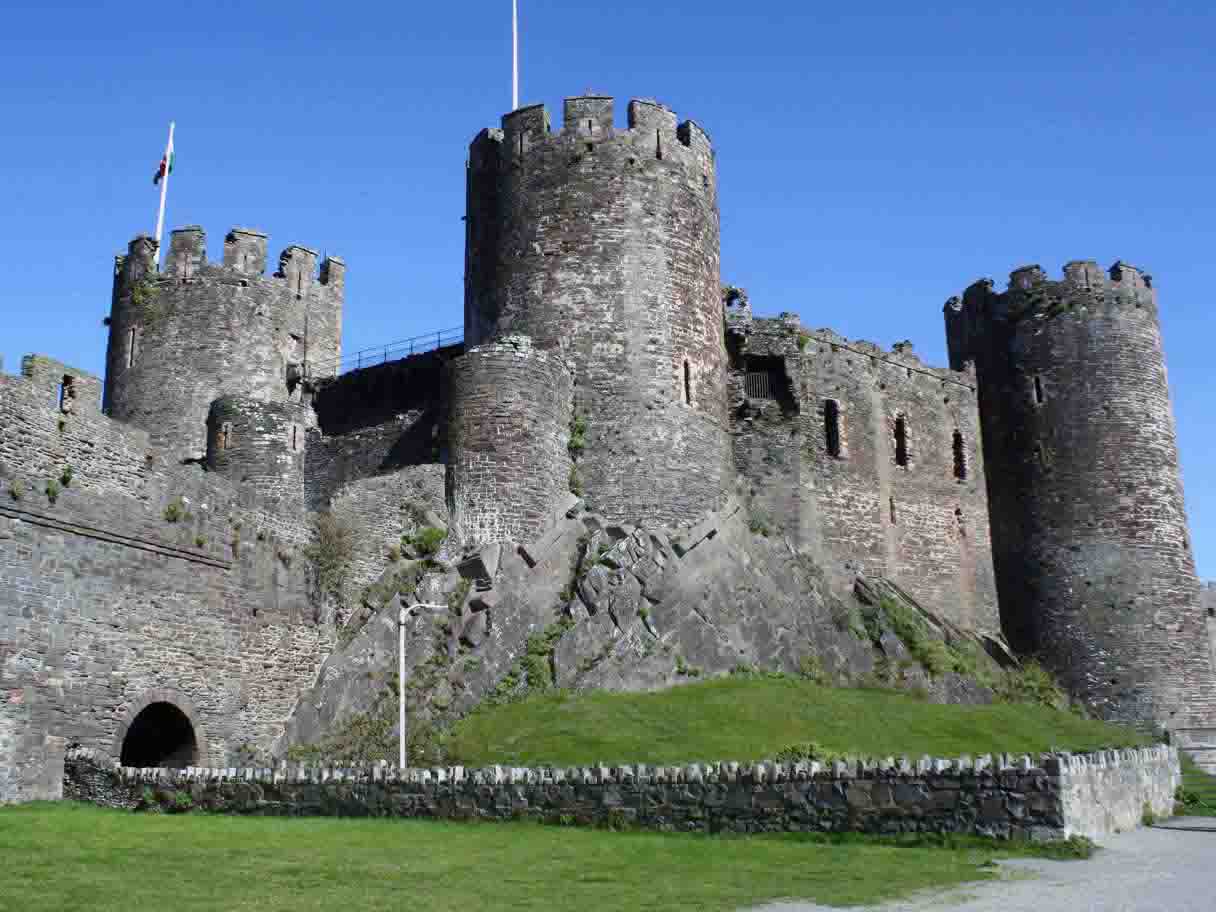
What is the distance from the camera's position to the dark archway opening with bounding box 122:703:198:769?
2667 centimetres

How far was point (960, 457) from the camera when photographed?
1758 inches

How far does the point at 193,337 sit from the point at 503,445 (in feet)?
43.0

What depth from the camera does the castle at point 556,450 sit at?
82.1 ft

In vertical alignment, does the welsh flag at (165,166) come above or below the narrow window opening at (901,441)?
above

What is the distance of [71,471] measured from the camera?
24453 millimetres

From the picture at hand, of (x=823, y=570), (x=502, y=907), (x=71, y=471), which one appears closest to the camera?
(x=502, y=907)

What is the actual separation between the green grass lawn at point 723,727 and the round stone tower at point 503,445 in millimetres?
4920

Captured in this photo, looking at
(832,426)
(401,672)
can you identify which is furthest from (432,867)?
(832,426)

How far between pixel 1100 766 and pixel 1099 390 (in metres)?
27.3

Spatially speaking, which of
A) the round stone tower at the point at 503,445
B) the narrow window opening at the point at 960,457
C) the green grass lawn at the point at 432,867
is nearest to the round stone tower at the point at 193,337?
the round stone tower at the point at 503,445

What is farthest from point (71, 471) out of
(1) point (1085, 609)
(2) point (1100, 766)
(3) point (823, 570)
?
(1) point (1085, 609)

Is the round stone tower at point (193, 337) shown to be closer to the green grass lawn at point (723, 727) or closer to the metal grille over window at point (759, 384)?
the metal grille over window at point (759, 384)

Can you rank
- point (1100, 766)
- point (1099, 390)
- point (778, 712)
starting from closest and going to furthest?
point (1100, 766)
point (778, 712)
point (1099, 390)

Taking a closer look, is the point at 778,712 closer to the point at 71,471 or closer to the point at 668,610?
the point at 668,610
